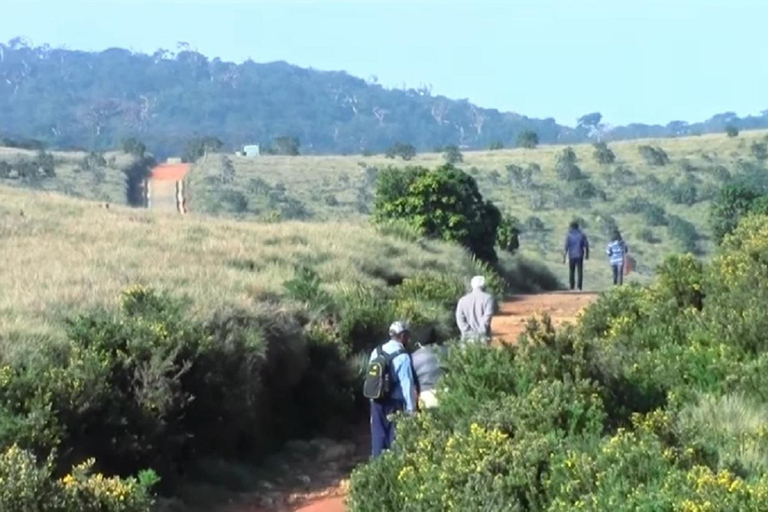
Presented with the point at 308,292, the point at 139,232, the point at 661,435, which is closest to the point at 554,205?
the point at 139,232

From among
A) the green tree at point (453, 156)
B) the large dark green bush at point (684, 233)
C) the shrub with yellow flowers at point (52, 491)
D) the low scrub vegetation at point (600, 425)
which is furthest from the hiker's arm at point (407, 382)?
the green tree at point (453, 156)

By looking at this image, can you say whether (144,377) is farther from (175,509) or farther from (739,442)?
(739,442)

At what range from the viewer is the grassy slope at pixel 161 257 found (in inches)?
594

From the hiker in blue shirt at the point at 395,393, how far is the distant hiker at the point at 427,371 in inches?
10.8

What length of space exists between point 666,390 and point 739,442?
3.25 m

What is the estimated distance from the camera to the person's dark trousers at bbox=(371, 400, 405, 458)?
12.0 metres

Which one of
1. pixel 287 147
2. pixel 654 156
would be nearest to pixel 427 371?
pixel 654 156

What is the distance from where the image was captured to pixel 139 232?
25.7 meters

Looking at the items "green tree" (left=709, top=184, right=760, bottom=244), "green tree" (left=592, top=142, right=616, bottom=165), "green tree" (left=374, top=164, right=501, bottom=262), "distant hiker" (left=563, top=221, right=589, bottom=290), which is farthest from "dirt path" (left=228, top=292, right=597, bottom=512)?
"green tree" (left=592, top=142, right=616, bottom=165)

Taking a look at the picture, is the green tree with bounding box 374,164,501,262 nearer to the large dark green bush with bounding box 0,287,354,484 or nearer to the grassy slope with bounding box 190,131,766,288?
the grassy slope with bounding box 190,131,766,288

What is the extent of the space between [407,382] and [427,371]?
3.10 ft

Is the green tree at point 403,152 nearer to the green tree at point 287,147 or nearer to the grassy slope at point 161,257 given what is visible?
the green tree at point 287,147

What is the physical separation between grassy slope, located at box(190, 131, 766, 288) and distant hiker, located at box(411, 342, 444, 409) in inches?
1248

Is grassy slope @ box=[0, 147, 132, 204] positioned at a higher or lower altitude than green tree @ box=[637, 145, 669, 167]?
lower
